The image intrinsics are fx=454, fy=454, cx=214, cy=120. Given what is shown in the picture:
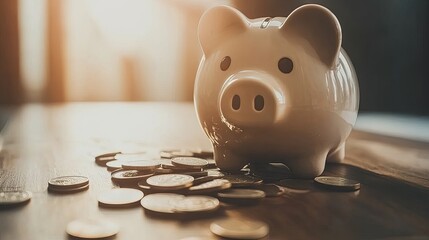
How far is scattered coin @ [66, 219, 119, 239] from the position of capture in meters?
0.50

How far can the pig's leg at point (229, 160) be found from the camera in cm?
84

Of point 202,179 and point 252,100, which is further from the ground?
point 252,100

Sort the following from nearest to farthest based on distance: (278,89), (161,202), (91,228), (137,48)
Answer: (91,228) → (161,202) → (278,89) → (137,48)

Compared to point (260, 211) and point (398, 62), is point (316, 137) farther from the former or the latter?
point (398, 62)

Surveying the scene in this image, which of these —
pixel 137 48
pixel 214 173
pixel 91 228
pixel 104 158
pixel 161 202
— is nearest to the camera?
pixel 91 228

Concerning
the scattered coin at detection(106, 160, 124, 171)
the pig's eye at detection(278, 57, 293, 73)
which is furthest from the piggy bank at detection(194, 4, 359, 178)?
the scattered coin at detection(106, 160, 124, 171)

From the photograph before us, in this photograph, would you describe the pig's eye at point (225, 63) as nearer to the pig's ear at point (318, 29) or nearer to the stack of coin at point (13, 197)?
the pig's ear at point (318, 29)

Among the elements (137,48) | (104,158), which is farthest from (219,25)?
(137,48)

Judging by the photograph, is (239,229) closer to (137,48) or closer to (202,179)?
(202,179)

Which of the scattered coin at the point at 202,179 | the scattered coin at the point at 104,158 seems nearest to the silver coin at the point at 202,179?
the scattered coin at the point at 202,179

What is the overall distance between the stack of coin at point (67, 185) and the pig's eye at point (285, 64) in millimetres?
376

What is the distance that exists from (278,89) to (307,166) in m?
0.17

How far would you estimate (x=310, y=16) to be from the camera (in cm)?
77

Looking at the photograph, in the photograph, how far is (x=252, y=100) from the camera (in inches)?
27.9
